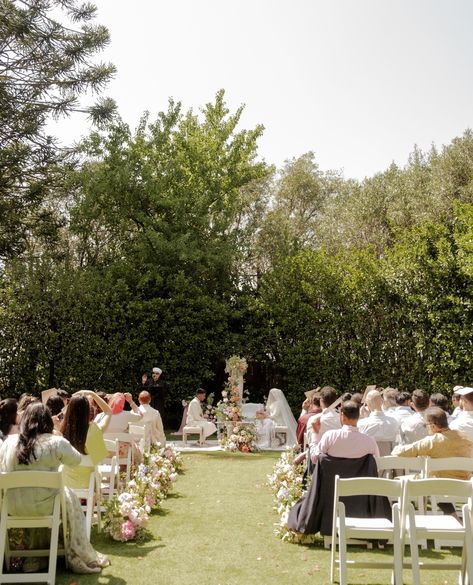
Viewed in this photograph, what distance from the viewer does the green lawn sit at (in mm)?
5750

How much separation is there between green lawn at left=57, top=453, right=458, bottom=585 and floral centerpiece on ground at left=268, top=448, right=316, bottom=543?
11 cm

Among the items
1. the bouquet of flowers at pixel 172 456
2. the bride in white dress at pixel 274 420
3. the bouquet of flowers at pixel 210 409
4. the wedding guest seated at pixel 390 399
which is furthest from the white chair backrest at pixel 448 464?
the bouquet of flowers at pixel 210 409

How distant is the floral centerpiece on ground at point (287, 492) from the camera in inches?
273

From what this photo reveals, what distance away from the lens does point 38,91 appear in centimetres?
2003

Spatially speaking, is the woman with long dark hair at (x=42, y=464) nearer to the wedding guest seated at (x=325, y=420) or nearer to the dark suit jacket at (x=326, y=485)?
the dark suit jacket at (x=326, y=485)

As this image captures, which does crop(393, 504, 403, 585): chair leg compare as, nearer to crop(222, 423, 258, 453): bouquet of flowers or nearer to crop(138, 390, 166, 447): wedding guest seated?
crop(138, 390, 166, 447): wedding guest seated

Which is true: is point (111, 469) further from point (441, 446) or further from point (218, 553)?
point (441, 446)

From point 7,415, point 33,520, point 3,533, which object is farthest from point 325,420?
point 3,533

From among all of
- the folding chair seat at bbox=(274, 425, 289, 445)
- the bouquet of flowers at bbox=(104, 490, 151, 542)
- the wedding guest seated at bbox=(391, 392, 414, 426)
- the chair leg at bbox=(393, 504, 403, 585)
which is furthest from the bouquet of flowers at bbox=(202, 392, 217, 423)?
the chair leg at bbox=(393, 504, 403, 585)

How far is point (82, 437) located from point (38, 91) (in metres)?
16.1

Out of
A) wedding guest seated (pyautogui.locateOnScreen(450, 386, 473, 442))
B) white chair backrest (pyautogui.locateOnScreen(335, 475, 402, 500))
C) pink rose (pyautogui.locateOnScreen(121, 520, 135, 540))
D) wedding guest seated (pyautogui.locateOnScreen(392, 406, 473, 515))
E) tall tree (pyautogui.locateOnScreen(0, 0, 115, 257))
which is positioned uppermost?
tall tree (pyautogui.locateOnScreen(0, 0, 115, 257))

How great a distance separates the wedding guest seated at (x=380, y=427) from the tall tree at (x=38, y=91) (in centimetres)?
1446

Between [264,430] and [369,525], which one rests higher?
[369,525]

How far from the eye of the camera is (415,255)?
727 inches
